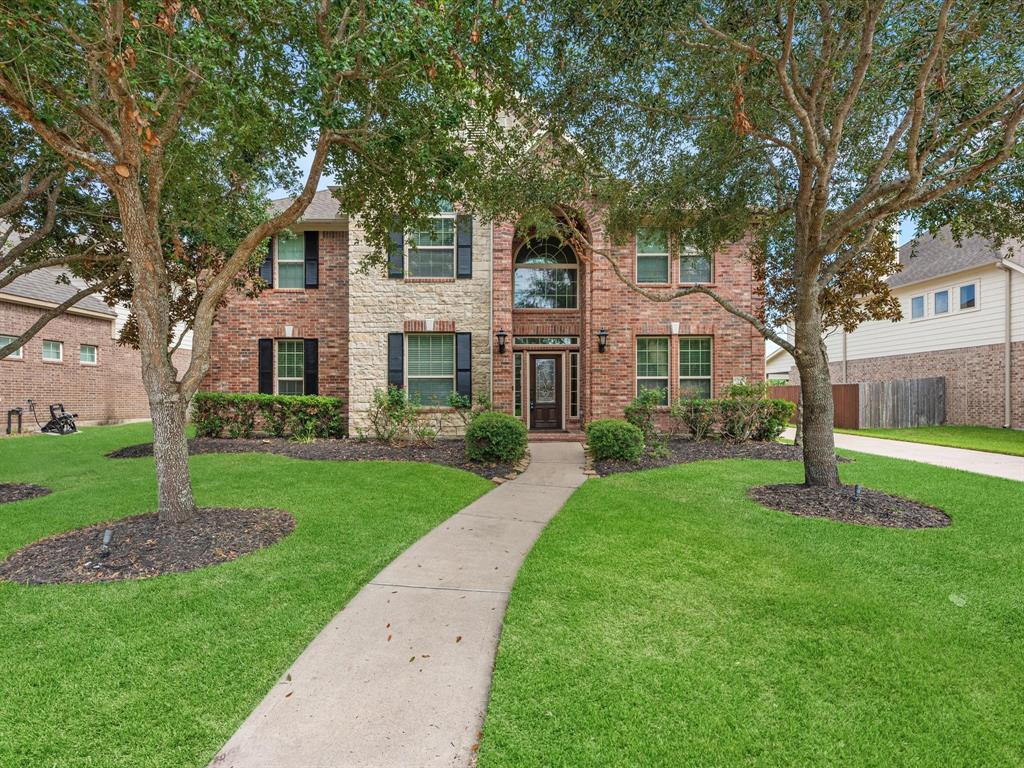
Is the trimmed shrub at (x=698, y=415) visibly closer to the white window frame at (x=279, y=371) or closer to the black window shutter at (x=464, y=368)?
the black window shutter at (x=464, y=368)

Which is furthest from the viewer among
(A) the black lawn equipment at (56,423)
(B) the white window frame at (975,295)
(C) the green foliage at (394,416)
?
(B) the white window frame at (975,295)

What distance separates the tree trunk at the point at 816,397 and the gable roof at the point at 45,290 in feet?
55.5

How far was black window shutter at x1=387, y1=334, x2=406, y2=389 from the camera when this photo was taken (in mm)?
11500

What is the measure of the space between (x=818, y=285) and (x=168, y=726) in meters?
7.38

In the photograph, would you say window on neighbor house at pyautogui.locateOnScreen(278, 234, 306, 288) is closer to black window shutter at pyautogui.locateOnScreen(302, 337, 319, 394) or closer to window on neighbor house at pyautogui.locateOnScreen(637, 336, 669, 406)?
black window shutter at pyautogui.locateOnScreen(302, 337, 319, 394)

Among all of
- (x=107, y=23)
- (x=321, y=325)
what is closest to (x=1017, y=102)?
(x=107, y=23)

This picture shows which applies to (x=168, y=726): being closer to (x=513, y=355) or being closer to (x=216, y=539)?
(x=216, y=539)

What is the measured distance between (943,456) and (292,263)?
50.5ft

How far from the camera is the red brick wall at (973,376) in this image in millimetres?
14281

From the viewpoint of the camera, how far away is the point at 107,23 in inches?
141

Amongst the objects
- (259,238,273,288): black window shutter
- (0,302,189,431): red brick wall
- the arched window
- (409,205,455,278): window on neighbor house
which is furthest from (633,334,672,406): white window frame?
(0,302,189,431): red brick wall

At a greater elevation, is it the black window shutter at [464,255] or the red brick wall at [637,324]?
the black window shutter at [464,255]

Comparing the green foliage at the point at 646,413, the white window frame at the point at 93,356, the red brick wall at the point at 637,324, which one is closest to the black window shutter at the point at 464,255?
Result: the red brick wall at the point at 637,324

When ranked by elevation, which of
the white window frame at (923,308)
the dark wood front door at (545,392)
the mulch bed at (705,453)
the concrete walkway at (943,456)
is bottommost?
the concrete walkway at (943,456)
